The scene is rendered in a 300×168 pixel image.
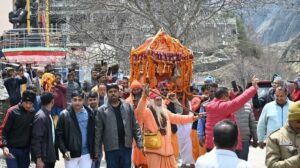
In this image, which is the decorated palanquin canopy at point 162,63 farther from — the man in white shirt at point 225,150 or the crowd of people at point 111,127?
the man in white shirt at point 225,150

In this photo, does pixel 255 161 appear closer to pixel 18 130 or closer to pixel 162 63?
pixel 162 63

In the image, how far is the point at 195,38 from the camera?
1856cm

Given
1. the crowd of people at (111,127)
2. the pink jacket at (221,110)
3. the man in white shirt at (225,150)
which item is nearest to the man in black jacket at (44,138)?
the crowd of people at (111,127)

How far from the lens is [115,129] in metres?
8.96

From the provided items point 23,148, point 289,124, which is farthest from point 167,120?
point 289,124

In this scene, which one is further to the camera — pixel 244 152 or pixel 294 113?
pixel 244 152

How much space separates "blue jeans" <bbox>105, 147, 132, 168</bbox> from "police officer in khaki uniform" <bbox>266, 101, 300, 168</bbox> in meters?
3.76

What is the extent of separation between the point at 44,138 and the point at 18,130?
1.16 ft

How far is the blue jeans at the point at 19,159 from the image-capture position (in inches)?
344

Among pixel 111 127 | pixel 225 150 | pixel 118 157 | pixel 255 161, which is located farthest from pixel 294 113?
pixel 255 161

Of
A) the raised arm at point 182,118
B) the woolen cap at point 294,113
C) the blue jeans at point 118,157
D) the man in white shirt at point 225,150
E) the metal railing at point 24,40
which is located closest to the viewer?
the man in white shirt at point 225,150

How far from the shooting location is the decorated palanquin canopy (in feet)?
44.2

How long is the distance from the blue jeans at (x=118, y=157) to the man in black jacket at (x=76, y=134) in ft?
1.02

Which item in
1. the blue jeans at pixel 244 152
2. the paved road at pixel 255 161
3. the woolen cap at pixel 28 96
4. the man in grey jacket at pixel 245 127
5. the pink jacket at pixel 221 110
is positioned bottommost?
the paved road at pixel 255 161
